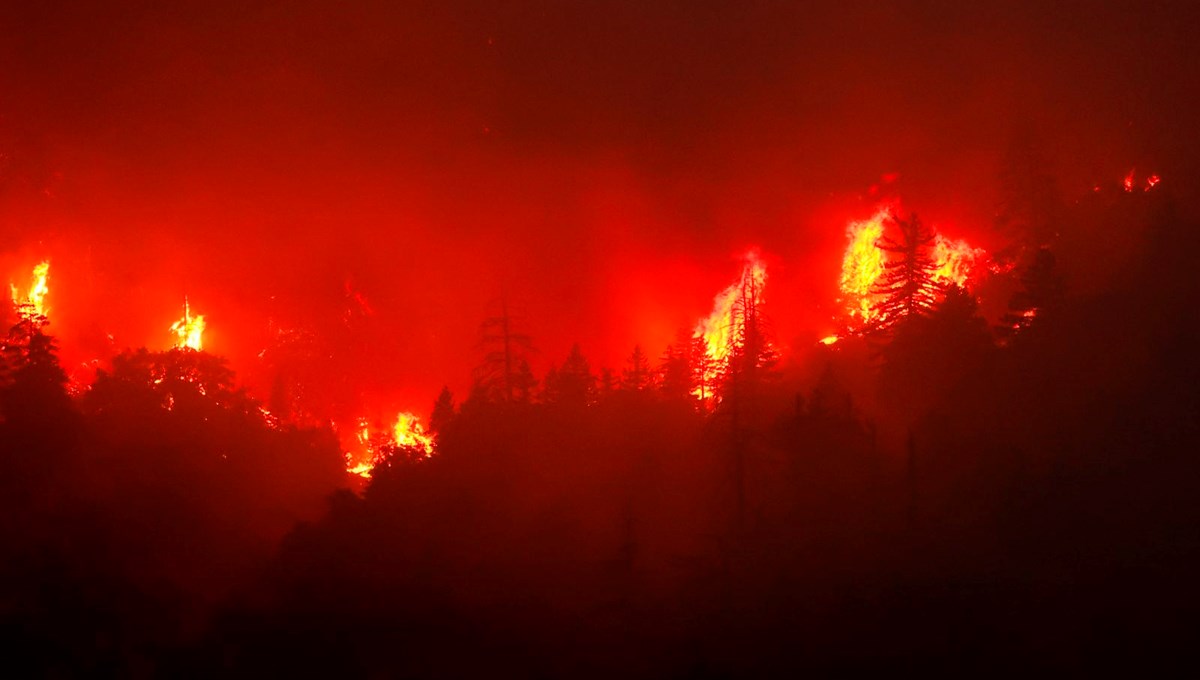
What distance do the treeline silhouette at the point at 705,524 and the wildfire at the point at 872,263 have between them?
68.5 feet

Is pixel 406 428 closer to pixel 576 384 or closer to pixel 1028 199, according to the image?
pixel 576 384

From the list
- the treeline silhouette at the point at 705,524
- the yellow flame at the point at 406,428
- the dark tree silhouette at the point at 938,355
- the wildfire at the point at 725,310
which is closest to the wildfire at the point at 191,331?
the yellow flame at the point at 406,428

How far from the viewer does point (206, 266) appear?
166 m

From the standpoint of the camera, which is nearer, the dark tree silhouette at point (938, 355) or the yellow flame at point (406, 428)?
the dark tree silhouette at point (938, 355)

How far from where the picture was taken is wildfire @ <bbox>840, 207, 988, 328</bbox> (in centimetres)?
8062

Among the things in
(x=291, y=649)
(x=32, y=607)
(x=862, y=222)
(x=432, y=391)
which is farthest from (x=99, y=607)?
(x=862, y=222)

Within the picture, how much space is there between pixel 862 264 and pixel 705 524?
56.3 metres

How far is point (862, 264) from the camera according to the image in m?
97.9

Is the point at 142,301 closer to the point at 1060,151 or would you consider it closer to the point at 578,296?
the point at 578,296

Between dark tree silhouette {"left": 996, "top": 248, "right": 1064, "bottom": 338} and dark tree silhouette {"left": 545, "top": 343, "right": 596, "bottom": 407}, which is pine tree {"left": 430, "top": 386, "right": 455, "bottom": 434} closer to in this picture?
dark tree silhouette {"left": 545, "top": 343, "right": 596, "bottom": 407}

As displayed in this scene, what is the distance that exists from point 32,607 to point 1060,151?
357ft

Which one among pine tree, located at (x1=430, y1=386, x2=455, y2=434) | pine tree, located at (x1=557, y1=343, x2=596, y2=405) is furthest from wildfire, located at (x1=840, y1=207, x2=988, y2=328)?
pine tree, located at (x1=430, y1=386, x2=455, y2=434)

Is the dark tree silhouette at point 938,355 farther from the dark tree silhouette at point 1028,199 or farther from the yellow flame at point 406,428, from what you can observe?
the yellow flame at point 406,428

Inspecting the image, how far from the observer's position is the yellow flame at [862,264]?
83.3m
